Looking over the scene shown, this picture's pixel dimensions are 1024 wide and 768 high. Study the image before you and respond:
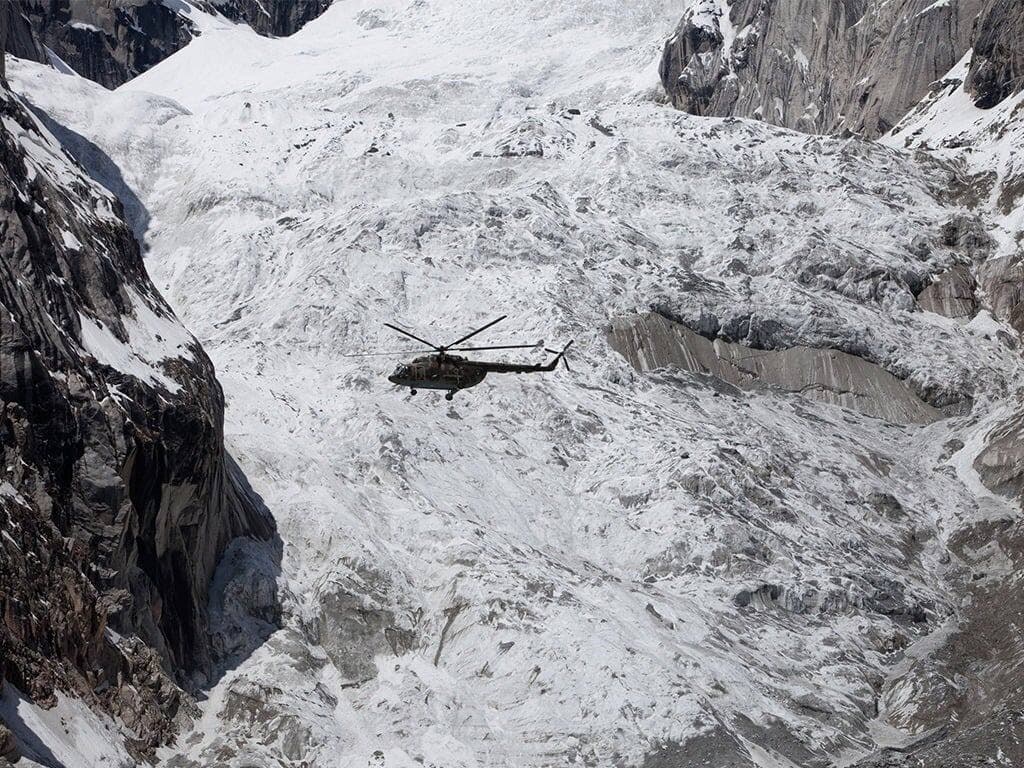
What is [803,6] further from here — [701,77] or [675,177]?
[675,177]

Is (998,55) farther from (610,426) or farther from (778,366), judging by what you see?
(610,426)

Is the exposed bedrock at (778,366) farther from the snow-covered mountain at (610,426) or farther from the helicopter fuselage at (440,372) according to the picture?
the helicopter fuselage at (440,372)

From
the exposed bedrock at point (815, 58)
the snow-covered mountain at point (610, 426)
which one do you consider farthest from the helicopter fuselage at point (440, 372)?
the exposed bedrock at point (815, 58)

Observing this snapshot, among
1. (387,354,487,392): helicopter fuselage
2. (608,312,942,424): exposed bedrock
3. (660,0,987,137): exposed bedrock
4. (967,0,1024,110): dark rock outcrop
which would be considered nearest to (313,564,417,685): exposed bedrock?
(387,354,487,392): helicopter fuselage

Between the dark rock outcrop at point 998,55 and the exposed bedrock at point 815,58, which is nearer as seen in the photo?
the dark rock outcrop at point 998,55

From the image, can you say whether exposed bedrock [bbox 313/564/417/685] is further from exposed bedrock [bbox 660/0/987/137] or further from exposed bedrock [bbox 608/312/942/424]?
exposed bedrock [bbox 660/0/987/137]
